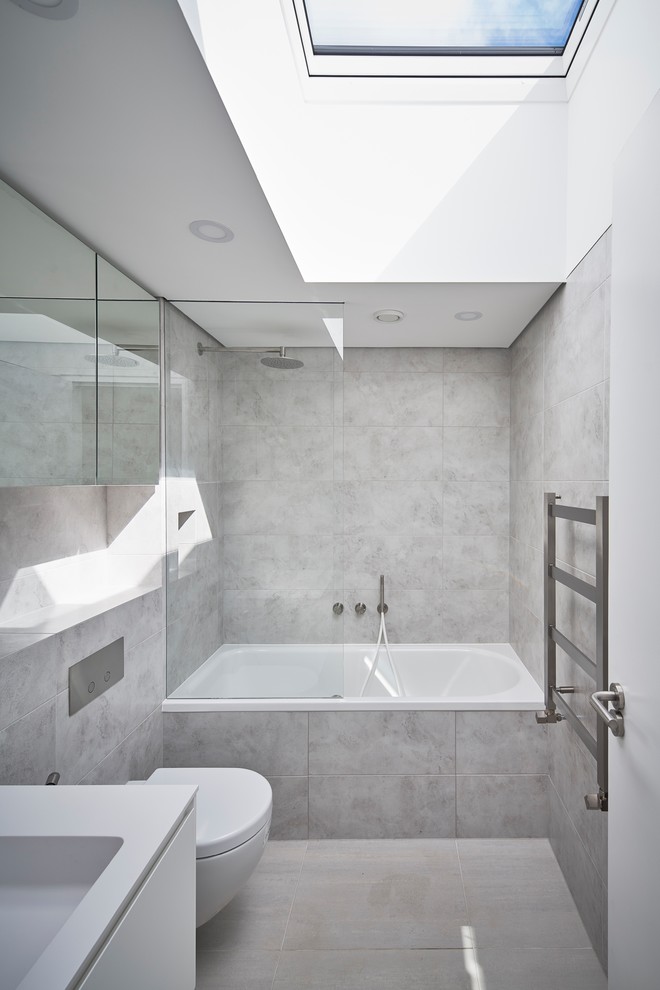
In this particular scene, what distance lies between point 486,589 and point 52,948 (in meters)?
2.84

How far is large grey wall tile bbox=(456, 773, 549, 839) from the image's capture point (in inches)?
92.3

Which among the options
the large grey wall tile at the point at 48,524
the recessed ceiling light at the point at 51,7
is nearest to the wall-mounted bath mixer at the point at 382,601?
the large grey wall tile at the point at 48,524

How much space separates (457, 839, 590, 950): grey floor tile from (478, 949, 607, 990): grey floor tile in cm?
3

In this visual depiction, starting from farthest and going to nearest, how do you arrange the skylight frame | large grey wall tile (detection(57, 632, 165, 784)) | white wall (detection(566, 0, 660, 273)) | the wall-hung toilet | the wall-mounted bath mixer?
1. the wall-mounted bath mixer
2. the skylight frame
3. large grey wall tile (detection(57, 632, 165, 784))
4. the wall-hung toilet
5. white wall (detection(566, 0, 660, 273))

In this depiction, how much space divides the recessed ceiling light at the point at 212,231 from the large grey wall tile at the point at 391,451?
1.61 metres

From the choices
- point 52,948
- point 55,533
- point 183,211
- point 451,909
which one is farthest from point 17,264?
point 451,909

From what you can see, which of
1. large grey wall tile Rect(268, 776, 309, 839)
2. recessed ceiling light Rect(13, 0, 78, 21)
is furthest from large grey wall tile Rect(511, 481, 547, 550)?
recessed ceiling light Rect(13, 0, 78, 21)

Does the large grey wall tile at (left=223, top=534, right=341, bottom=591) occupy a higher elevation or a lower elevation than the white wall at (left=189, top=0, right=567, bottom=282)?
lower

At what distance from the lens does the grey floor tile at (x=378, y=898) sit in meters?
1.82

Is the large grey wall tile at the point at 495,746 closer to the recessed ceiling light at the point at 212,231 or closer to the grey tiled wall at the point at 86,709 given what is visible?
the grey tiled wall at the point at 86,709

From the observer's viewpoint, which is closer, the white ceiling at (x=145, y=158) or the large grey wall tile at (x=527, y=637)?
the white ceiling at (x=145, y=158)

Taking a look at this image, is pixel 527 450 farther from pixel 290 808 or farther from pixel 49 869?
pixel 49 869

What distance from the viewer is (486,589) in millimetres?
3281

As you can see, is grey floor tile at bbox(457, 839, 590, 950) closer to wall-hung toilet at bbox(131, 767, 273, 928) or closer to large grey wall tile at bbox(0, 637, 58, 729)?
wall-hung toilet at bbox(131, 767, 273, 928)
